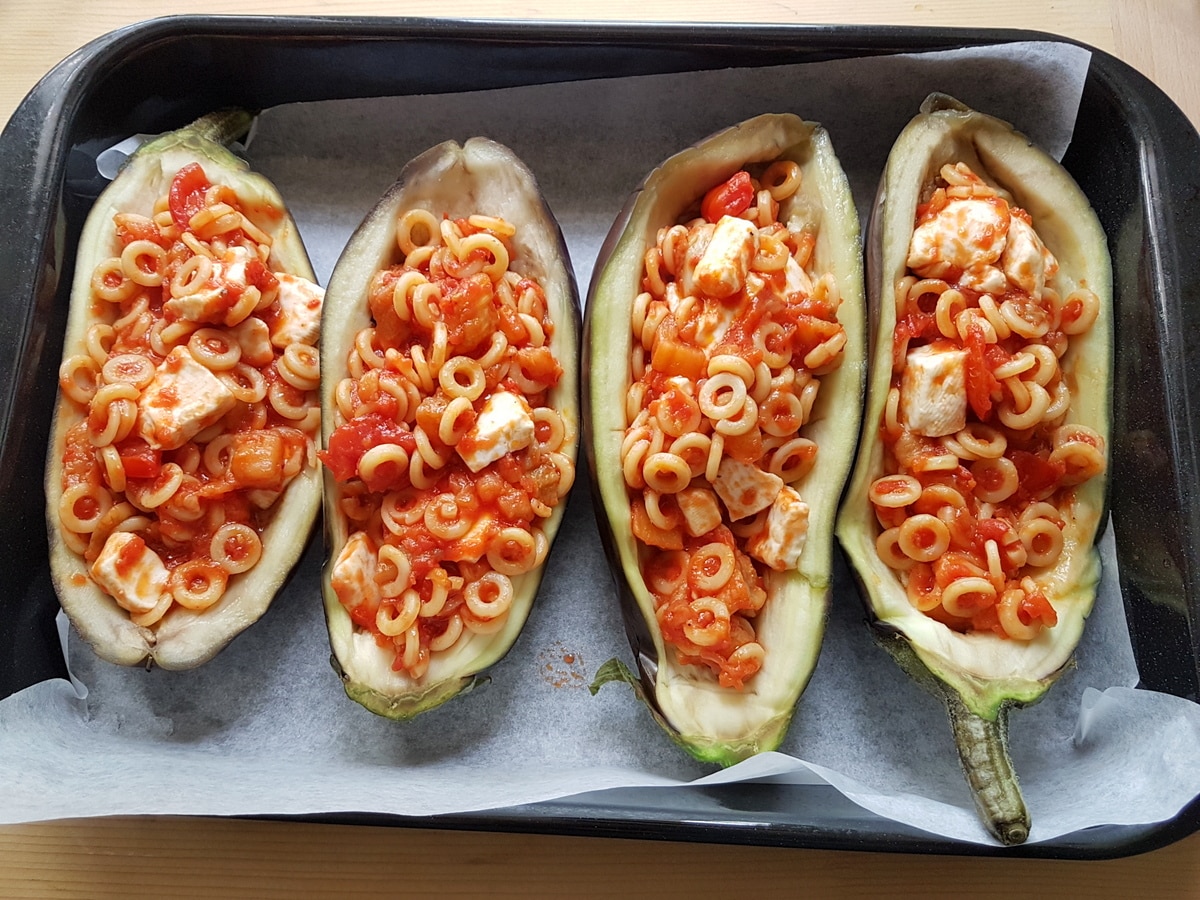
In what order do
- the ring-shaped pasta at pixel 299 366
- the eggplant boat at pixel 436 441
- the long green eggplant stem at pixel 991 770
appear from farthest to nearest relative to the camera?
the ring-shaped pasta at pixel 299 366
the eggplant boat at pixel 436 441
the long green eggplant stem at pixel 991 770

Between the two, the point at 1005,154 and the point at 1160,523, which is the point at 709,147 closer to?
the point at 1005,154

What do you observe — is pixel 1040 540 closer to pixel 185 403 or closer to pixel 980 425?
pixel 980 425

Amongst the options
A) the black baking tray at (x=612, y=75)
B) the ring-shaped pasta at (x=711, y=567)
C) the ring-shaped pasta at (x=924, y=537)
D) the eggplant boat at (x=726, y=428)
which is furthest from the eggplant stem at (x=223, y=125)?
the ring-shaped pasta at (x=924, y=537)

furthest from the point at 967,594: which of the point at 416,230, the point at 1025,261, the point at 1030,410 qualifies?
the point at 416,230

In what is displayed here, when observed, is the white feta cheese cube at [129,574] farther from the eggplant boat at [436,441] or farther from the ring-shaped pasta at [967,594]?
the ring-shaped pasta at [967,594]

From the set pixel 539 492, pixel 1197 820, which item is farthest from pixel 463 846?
pixel 1197 820

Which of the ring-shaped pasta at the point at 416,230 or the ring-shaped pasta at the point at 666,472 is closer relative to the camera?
the ring-shaped pasta at the point at 666,472

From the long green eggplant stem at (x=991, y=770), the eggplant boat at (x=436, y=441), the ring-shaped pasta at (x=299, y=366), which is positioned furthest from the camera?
the ring-shaped pasta at (x=299, y=366)
